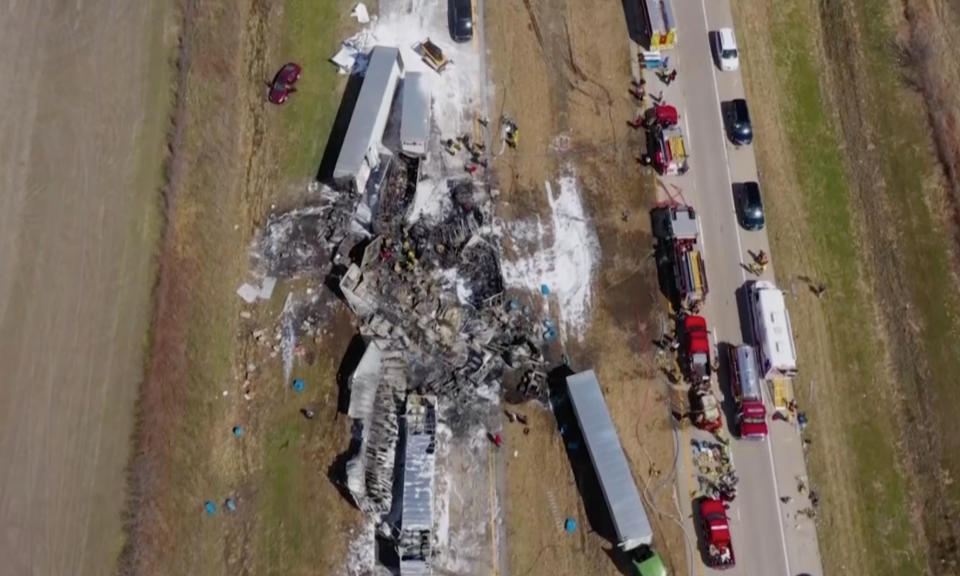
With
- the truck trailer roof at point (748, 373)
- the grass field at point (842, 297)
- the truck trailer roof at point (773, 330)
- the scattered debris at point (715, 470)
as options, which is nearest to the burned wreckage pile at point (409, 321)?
the scattered debris at point (715, 470)

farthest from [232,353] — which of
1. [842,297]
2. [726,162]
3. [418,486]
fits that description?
[842,297]

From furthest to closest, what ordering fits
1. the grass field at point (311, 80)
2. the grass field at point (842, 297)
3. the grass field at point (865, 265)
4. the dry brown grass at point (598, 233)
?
the grass field at point (311, 80) → the grass field at point (865, 265) → the grass field at point (842, 297) → the dry brown grass at point (598, 233)

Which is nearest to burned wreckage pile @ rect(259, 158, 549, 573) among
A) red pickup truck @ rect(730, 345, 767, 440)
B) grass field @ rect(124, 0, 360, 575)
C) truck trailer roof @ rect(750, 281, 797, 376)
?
grass field @ rect(124, 0, 360, 575)

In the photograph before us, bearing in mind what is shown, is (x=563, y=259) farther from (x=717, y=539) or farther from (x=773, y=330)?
(x=717, y=539)

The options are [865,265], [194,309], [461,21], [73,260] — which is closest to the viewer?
[194,309]

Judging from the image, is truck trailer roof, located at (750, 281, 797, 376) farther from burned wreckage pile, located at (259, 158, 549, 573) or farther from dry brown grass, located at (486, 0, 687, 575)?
burned wreckage pile, located at (259, 158, 549, 573)

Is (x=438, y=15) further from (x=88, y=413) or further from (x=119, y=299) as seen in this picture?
(x=88, y=413)

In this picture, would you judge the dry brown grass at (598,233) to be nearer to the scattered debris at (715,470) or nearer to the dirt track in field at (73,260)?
the scattered debris at (715,470)
